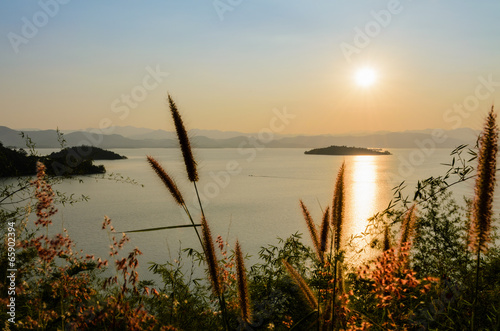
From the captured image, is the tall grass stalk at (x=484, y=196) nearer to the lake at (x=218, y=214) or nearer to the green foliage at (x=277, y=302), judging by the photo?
the green foliage at (x=277, y=302)

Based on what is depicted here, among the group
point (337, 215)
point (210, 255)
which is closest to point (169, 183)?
point (210, 255)

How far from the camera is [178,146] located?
1766 millimetres

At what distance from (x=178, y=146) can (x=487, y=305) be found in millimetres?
2770

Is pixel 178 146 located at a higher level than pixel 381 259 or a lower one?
higher

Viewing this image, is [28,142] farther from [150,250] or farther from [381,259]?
[150,250]

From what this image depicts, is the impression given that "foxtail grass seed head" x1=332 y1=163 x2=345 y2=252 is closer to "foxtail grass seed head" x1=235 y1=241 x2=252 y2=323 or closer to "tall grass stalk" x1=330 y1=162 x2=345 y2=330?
"tall grass stalk" x1=330 y1=162 x2=345 y2=330

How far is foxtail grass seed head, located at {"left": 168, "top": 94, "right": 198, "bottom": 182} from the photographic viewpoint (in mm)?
1736

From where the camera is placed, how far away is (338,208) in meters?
1.83

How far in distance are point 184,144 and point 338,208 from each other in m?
0.79

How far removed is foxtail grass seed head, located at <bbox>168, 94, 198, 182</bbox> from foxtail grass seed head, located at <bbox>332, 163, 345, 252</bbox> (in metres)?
0.69

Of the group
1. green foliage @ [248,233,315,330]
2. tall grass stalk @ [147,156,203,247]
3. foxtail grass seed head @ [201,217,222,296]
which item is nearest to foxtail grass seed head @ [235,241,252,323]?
foxtail grass seed head @ [201,217,222,296]

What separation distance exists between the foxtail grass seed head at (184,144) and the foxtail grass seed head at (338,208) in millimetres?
685

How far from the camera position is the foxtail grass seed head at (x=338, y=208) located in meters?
1.78

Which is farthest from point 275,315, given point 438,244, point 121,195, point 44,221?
point 121,195
